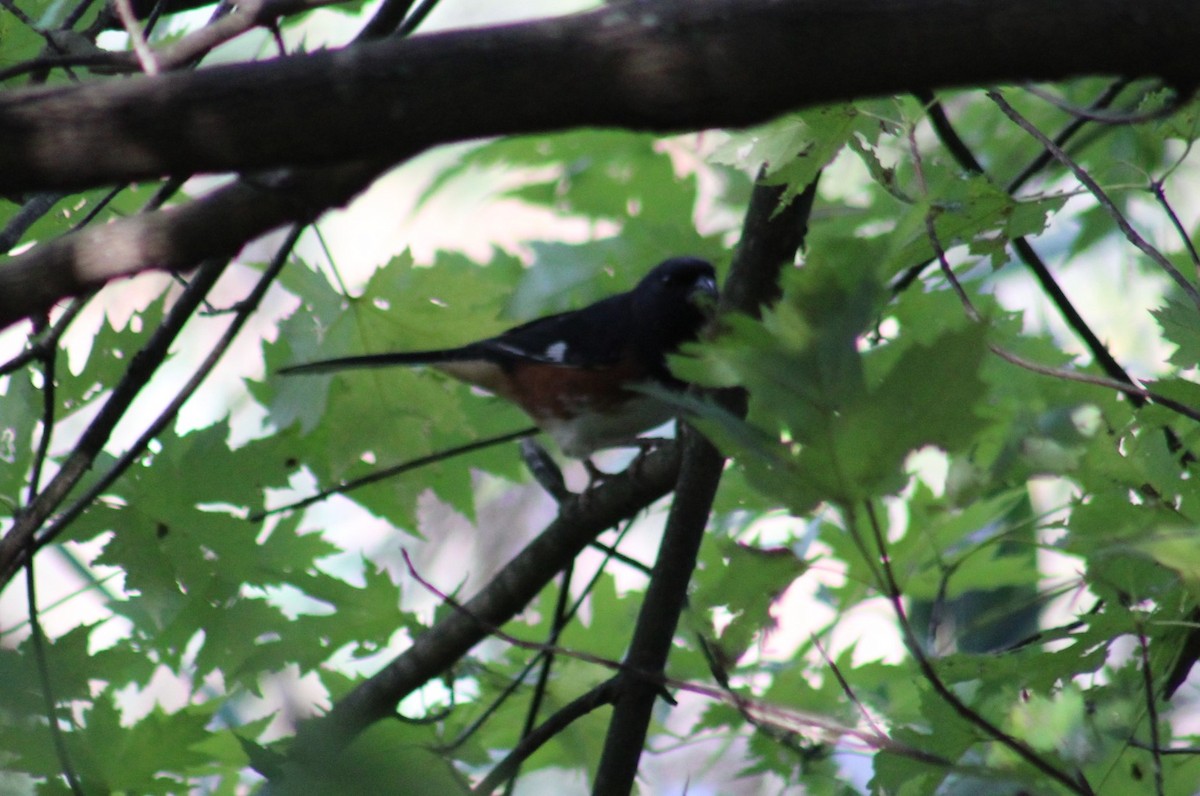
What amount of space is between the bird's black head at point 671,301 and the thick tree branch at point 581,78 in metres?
2.57

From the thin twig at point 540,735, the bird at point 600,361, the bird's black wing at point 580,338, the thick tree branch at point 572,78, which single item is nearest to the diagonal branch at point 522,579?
the thin twig at point 540,735

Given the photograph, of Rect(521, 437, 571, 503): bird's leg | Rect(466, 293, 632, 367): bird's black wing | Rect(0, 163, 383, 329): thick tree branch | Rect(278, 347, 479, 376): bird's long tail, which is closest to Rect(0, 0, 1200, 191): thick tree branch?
Rect(0, 163, 383, 329): thick tree branch

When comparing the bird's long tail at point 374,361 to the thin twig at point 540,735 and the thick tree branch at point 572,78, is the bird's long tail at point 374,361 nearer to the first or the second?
the thin twig at point 540,735

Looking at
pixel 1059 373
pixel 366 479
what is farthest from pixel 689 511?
pixel 1059 373

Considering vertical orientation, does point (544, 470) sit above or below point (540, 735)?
above

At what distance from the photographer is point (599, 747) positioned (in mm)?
2816

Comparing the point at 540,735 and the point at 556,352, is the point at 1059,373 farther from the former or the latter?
the point at 556,352

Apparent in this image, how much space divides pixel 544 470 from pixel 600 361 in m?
0.79

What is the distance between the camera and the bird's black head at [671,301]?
3.62 m

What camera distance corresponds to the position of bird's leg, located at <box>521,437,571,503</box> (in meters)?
3.03

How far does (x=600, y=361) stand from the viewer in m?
3.86

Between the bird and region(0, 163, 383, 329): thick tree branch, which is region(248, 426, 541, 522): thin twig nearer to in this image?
the bird

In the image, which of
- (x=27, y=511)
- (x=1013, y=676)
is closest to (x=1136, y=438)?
(x=1013, y=676)

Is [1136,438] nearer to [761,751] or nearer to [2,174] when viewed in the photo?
[761,751]
